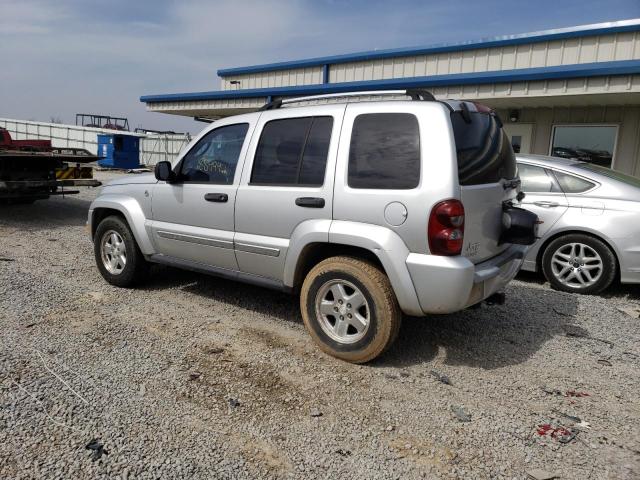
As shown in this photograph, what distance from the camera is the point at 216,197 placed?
14.2ft

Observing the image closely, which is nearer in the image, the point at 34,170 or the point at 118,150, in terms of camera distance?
the point at 34,170

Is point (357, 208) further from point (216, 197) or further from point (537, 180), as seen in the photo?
point (537, 180)

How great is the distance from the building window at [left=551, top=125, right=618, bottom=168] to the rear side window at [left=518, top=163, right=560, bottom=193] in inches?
195

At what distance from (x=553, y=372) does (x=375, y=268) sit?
5.22 ft

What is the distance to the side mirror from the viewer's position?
183 inches

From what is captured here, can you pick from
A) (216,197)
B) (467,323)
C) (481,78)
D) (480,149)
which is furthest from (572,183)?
(481,78)

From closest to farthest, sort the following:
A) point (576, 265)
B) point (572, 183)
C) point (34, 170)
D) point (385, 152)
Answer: point (385, 152), point (576, 265), point (572, 183), point (34, 170)

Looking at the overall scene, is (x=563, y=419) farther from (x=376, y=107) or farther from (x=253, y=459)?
(x=376, y=107)

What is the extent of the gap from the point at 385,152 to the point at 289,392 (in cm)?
179

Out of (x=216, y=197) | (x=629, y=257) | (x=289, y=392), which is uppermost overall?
(x=216, y=197)

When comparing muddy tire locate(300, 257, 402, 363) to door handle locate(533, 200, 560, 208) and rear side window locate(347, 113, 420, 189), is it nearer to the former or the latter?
rear side window locate(347, 113, 420, 189)

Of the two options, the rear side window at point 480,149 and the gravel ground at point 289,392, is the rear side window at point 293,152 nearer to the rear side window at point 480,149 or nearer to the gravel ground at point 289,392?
the rear side window at point 480,149

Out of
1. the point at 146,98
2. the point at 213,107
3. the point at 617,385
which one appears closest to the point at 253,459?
the point at 617,385

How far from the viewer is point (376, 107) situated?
3557mm
